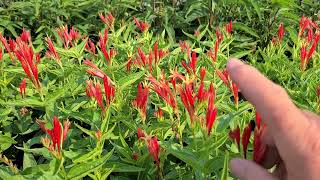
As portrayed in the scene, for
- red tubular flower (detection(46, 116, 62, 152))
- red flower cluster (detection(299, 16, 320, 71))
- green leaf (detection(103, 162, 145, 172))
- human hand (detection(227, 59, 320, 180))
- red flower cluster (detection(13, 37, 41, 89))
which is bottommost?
green leaf (detection(103, 162, 145, 172))

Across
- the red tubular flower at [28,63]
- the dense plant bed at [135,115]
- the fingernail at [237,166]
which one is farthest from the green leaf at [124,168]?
the fingernail at [237,166]

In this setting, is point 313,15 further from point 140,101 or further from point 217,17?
point 140,101

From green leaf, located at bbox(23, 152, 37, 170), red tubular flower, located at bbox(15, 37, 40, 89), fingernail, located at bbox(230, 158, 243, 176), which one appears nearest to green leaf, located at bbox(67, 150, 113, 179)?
green leaf, located at bbox(23, 152, 37, 170)

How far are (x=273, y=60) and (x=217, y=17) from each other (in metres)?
1.35

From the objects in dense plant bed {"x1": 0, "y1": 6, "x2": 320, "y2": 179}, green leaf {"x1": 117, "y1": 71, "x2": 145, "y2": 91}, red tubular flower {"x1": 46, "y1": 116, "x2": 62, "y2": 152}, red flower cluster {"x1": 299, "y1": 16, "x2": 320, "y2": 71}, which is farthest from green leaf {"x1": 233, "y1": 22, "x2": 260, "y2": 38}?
red tubular flower {"x1": 46, "y1": 116, "x2": 62, "y2": 152}

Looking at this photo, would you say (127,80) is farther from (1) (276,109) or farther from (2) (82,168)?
(1) (276,109)

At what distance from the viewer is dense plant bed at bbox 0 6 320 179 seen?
1317 millimetres

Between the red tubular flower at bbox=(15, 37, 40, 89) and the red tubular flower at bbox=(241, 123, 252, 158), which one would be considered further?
the red tubular flower at bbox=(15, 37, 40, 89)

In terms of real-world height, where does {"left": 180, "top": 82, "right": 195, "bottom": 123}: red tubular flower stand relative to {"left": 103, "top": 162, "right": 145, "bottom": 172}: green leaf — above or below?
above

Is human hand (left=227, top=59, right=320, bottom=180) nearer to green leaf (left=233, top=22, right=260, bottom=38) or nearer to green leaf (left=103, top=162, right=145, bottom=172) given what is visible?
green leaf (left=103, top=162, right=145, bottom=172)

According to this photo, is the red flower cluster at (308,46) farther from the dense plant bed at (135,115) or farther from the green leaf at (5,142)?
the green leaf at (5,142)

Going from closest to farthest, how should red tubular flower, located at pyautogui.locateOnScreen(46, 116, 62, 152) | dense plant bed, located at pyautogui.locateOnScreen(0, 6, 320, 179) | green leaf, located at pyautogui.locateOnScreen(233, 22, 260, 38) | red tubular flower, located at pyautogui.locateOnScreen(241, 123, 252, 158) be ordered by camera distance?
red tubular flower, located at pyautogui.locateOnScreen(241, 123, 252, 158), red tubular flower, located at pyautogui.locateOnScreen(46, 116, 62, 152), dense plant bed, located at pyautogui.locateOnScreen(0, 6, 320, 179), green leaf, located at pyautogui.locateOnScreen(233, 22, 260, 38)

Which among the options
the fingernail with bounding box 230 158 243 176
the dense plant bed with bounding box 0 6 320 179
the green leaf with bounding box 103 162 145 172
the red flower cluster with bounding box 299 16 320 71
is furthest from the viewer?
the red flower cluster with bounding box 299 16 320 71

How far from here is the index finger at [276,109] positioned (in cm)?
61
